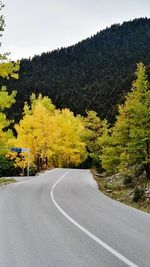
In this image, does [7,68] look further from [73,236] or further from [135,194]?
[73,236]

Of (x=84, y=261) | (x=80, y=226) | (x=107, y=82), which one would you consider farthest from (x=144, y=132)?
(x=107, y=82)

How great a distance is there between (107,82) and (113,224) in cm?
16524

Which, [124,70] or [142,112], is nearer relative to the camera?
[142,112]

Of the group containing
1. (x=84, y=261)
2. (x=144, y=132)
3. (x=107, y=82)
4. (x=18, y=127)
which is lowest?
(x=84, y=261)

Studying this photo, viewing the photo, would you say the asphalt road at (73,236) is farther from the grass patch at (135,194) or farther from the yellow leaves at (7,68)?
the yellow leaves at (7,68)

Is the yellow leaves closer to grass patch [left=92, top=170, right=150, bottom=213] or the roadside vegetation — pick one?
the roadside vegetation

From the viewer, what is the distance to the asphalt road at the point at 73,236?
698 centimetres

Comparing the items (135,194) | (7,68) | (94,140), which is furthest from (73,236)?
(94,140)

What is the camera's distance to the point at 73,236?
9.30 metres

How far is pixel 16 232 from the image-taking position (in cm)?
980

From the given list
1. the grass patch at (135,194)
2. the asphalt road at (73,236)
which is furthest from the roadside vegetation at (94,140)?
the asphalt road at (73,236)

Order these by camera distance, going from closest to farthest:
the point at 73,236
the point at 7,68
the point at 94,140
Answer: the point at 73,236, the point at 7,68, the point at 94,140

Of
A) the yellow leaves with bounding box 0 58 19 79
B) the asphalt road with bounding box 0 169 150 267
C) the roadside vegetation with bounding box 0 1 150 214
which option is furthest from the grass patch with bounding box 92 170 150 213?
the yellow leaves with bounding box 0 58 19 79

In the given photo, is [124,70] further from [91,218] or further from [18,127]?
[91,218]
